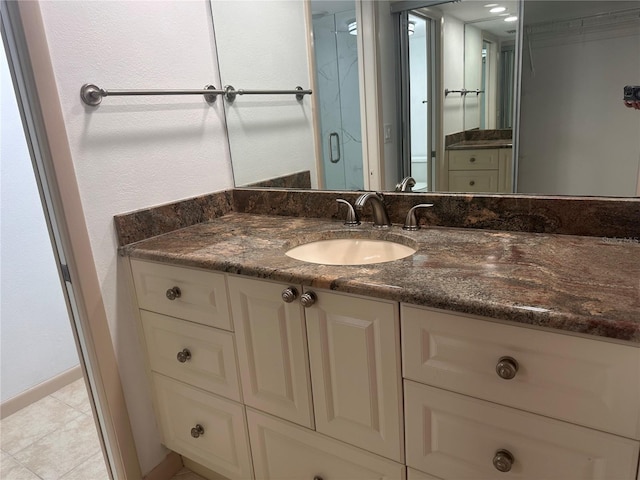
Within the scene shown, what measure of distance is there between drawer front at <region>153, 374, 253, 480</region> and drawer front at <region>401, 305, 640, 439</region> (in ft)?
2.24

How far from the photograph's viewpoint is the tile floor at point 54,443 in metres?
1.76

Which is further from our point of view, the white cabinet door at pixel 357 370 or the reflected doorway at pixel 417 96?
the reflected doorway at pixel 417 96

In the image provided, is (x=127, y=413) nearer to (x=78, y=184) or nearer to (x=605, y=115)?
(x=78, y=184)

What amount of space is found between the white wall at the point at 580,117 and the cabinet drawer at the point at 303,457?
2.82ft

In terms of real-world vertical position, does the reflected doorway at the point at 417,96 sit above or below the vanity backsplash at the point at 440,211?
above

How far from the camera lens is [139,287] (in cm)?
148

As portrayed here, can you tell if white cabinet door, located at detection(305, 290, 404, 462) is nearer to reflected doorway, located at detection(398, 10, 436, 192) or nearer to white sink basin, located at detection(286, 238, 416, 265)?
white sink basin, located at detection(286, 238, 416, 265)

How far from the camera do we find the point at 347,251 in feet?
4.86

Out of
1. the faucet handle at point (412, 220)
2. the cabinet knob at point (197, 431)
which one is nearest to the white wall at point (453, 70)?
the faucet handle at point (412, 220)

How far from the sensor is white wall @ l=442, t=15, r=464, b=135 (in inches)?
52.2

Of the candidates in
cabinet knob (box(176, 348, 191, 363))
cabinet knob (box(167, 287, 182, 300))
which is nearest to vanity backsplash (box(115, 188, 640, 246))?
cabinet knob (box(167, 287, 182, 300))

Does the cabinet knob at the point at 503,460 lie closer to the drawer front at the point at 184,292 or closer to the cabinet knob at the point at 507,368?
the cabinet knob at the point at 507,368

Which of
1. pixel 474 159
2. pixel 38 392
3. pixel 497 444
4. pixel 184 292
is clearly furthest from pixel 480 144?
pixel 38 392

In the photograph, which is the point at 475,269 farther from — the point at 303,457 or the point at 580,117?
the point at 303,457
